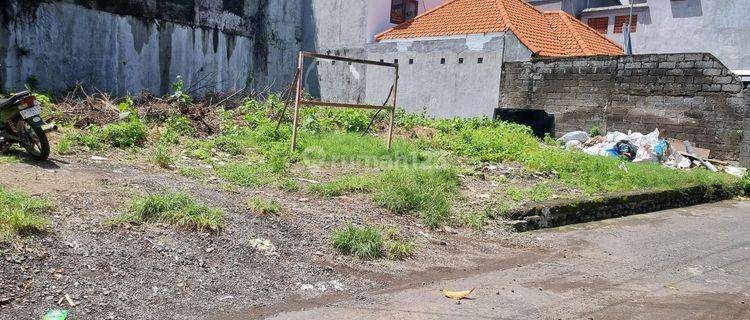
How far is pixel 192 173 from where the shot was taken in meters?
6.77

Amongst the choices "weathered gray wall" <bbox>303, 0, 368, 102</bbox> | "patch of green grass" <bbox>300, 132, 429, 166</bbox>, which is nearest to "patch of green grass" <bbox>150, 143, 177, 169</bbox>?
"patch of green grass" <bbox>300, 132, 429, 166</bbox>

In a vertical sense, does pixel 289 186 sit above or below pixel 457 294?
above

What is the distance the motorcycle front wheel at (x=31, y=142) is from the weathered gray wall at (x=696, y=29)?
2184cm

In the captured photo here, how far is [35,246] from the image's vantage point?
148 inches

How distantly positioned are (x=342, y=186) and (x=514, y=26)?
9843mm

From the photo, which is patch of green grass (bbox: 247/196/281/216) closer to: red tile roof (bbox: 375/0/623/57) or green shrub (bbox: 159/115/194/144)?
green shrub (bbox: 159/115/194/144)

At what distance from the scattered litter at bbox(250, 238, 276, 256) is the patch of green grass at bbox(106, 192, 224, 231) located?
1.07 ft

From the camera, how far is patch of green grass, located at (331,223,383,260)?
467cm

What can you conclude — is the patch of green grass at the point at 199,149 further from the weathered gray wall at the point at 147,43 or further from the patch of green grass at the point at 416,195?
the weathered gray wall at the point at 147,43

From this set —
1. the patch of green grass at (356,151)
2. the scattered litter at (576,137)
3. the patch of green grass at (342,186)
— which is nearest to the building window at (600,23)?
the scattered litter at (576,137)

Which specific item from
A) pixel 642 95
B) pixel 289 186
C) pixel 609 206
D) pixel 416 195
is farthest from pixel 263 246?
pixel 642 95

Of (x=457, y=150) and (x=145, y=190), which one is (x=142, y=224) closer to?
(x=145, y=190)

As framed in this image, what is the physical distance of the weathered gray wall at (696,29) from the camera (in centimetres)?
2011

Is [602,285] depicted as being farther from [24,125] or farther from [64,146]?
[64,146]
